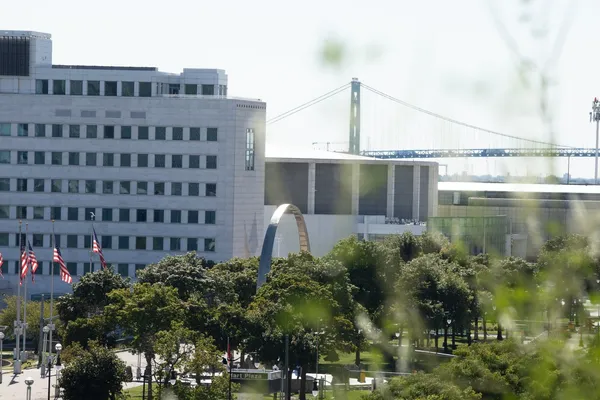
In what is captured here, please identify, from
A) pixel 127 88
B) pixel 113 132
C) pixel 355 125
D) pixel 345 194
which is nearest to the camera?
pixel 127 88

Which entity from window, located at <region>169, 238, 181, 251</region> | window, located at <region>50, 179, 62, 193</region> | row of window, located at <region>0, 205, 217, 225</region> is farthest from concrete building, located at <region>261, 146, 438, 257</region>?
window, located at <region>50, 179, 62, 193</region>

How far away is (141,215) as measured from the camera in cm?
8488

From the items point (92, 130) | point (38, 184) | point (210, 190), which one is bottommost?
point (210, 190)

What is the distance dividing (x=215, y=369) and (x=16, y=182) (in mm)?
43974

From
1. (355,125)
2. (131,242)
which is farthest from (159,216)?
(355,125)

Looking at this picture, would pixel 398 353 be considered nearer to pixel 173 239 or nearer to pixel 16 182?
pixel 173 239

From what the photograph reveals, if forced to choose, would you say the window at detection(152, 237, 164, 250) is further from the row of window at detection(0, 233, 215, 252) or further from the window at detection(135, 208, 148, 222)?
the window at detection(135, 208, 148, 222)

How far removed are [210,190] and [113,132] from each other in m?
7.59

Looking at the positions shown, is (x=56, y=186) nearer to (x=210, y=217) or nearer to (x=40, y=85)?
(x=40, y=85)

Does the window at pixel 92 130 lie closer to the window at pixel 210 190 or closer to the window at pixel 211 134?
the window at pixel 211 134

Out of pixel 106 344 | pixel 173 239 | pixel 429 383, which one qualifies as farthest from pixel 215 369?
pixel 173 239

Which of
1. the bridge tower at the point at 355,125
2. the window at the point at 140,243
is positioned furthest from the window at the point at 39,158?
the bridge tower at the point at 355,125

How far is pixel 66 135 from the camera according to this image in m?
84.4

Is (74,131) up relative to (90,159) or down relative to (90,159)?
up
